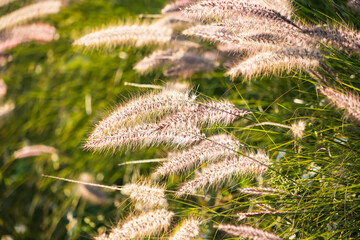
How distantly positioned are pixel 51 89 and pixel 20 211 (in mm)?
1012

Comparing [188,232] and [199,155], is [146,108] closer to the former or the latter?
[199,155]

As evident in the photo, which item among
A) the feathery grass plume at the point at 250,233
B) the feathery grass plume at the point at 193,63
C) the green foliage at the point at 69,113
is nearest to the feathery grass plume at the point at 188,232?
the feathery grass plume at the point at 250,233

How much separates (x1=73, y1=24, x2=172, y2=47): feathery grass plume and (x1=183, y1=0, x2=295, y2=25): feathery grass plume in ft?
2.11

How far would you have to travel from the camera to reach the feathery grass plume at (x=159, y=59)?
1.96 meters

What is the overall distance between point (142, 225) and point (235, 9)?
2.93 ft

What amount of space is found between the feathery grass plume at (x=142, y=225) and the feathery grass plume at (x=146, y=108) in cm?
37

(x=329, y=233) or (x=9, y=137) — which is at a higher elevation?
(x=329, y=233)

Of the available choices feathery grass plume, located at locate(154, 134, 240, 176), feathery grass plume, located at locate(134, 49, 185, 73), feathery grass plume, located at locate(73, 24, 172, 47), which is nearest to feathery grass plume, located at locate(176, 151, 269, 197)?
feathery grass plume, located at locate(154, 134, 240, 176)

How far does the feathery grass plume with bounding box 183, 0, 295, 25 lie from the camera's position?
1283mm

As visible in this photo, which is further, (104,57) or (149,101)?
(104,57)

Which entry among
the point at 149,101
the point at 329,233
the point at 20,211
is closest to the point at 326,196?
the point at 329,233

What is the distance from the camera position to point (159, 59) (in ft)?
6.59

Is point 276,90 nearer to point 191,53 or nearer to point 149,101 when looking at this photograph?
point 191,53

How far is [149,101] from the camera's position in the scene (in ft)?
4.40
